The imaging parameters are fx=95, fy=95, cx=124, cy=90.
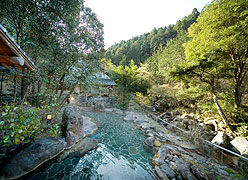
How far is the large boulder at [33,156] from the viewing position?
234 cm

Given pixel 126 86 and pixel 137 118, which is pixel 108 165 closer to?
pixel 137 118

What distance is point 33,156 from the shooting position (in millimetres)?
2695

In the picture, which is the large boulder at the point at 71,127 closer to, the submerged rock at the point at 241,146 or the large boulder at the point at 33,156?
the large boulder at the point at 33,156

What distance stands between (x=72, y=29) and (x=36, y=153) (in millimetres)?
4092

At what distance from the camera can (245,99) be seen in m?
6.04

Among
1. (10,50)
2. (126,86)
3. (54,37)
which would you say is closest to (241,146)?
(10,50)

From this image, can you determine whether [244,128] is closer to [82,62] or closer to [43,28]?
[82,62]

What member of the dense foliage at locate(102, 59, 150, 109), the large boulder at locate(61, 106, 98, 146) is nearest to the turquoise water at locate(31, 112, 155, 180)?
the large boulder at locate(61, 106, 98, 146)

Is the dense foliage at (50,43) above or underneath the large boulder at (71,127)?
above

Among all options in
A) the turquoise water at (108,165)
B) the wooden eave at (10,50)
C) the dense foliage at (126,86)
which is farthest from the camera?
the dense foliage at (126,86)

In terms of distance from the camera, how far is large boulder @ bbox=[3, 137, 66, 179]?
92.1 inches

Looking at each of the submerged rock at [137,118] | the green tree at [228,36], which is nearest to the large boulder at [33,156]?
the submerged rock at [137,118]

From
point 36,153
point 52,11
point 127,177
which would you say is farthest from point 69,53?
point 127,177

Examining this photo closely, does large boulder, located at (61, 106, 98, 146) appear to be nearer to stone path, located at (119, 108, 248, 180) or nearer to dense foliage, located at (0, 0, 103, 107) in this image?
dense foliage, located at (0, 0, 103, 107)
